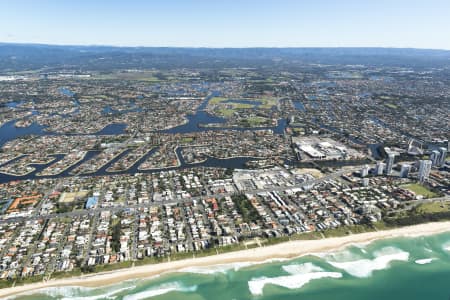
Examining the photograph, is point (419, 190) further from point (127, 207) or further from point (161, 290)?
point (127, 207)

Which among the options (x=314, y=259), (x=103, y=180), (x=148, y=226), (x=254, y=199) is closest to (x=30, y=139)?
(x=103, y=180)

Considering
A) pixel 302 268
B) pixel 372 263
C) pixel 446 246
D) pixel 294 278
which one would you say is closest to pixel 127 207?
pixel 294 278

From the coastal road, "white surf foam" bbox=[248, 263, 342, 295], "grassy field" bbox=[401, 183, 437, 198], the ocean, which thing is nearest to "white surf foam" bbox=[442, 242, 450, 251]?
the ocean

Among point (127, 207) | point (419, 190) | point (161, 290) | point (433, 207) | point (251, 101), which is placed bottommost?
point (161, 290)

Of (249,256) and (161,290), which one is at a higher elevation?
(249,256)

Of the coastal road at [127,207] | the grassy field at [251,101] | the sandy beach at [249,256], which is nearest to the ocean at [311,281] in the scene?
the sandy beach at [249,256]

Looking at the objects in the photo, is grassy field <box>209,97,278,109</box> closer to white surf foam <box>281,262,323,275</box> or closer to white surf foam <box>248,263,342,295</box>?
white surf foam <box>281,262,323,275</box>
